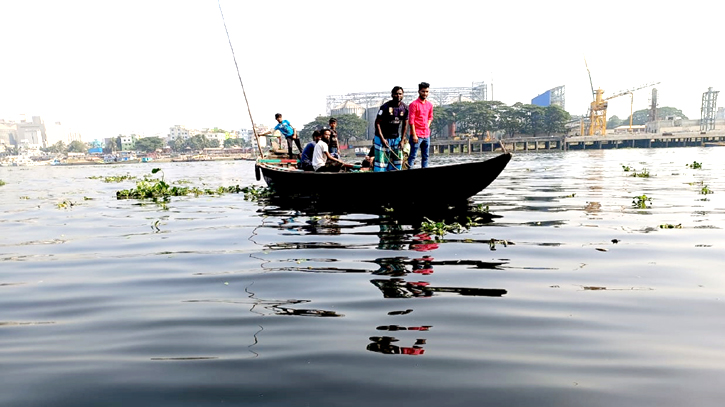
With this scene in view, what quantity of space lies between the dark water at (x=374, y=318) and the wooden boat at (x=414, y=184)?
1.59m

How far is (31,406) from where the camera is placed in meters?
2.18

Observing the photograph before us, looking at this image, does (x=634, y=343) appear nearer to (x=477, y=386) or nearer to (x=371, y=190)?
(x=477, y=386)

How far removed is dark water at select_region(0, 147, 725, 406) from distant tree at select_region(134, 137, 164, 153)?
164m

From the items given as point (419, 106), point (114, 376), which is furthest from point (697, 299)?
point (419, 106)

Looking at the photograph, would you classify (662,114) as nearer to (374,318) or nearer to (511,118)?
(511,118)

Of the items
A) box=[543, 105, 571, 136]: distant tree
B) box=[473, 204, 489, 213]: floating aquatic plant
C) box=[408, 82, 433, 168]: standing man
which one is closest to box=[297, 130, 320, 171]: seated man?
box=[408, 82, 433, 168]: standing man

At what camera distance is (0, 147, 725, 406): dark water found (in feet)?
7.36

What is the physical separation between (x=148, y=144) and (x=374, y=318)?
169337mm

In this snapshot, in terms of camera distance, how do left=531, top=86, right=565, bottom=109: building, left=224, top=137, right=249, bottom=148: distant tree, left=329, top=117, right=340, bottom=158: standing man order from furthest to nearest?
left=224, top=137, right=249, bottom=148: distant tree → left=531, top=86, right=565, bottom=109: building → left=329, top=117, right=340, bottom=158: standing man

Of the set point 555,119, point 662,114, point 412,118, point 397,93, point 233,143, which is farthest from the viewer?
point 662,114

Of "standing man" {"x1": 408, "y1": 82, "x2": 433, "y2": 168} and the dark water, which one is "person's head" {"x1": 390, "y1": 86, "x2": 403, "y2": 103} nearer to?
"standing man" {"x1": 408, "y1": 82, "x2": 433, "y2": 168}

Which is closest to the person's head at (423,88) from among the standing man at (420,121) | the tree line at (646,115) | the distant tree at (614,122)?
the standing man at (420,121)

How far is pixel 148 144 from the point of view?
154 metres

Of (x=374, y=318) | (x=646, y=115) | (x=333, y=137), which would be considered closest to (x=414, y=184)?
(x=374, y=318)
